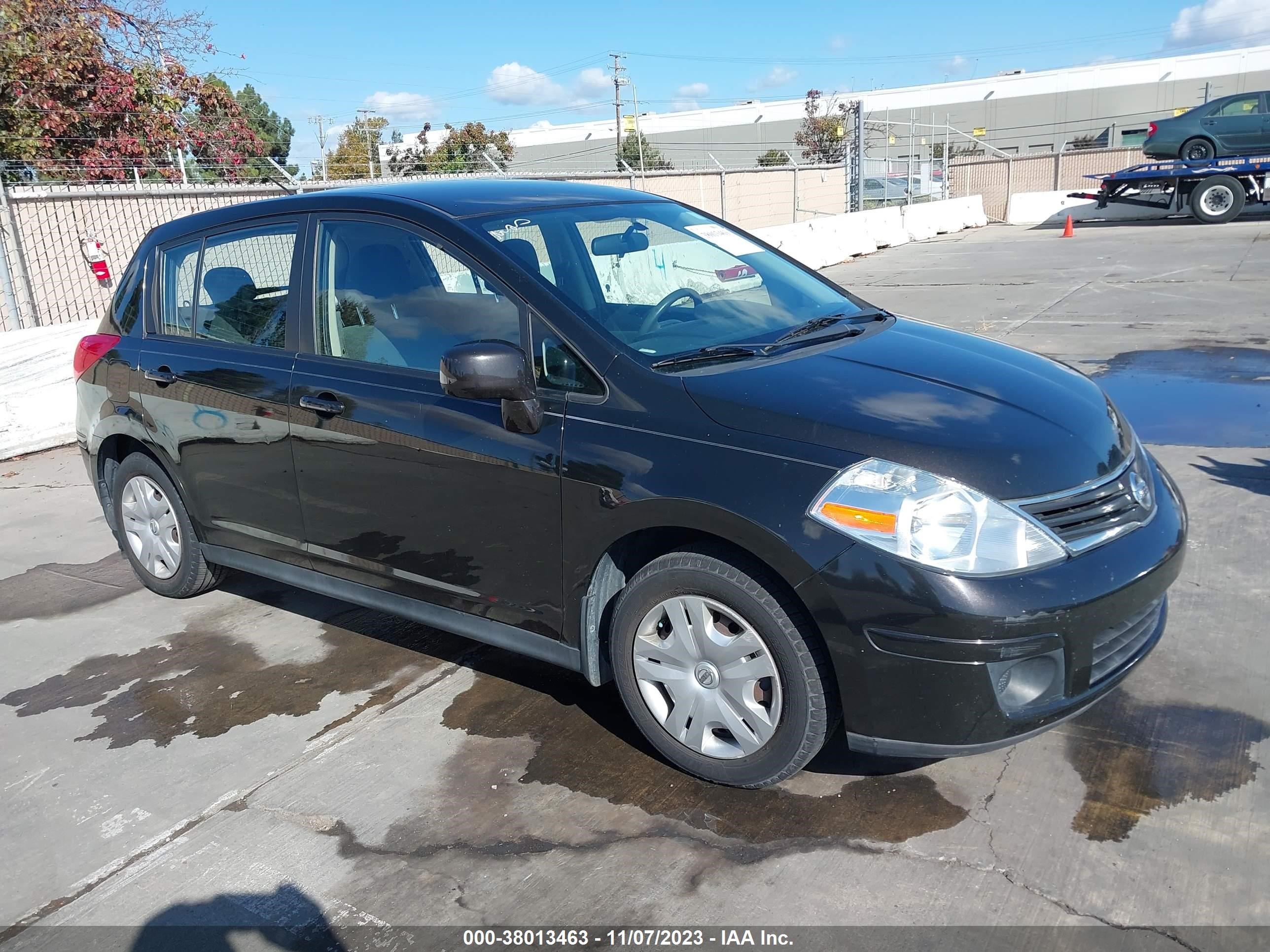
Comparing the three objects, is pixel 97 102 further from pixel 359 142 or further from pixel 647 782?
pixel 359 142

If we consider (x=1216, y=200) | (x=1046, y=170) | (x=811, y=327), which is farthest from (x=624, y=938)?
(x=1046, y=170)

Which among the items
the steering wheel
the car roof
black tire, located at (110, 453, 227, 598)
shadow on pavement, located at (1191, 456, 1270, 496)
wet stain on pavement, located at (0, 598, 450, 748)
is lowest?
wet stain on pavement, located at (0, 598, 450, 748)

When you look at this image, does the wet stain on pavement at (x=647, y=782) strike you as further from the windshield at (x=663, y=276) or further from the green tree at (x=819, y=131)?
the green tree at (x=819, y=131)

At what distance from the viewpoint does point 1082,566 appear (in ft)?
9.06

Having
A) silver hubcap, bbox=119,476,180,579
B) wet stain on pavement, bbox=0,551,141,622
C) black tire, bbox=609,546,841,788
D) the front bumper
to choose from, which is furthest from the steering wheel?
wet stain on pavement, bbox=0,551,141,622

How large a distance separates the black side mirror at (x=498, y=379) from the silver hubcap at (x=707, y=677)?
74 cm

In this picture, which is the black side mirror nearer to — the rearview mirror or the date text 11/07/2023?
the rearview mirror

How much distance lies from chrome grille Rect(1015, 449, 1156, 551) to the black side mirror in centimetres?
148

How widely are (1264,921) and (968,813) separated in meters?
0.75

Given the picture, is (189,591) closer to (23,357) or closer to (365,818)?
(365,818)

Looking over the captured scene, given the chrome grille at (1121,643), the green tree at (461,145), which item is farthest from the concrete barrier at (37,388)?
the green tree at (461,145)

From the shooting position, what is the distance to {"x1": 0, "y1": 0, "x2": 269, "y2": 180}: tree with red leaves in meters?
14.3

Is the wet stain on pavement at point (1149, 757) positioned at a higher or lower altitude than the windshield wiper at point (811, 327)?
lower

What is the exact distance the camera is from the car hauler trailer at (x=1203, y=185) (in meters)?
21.5
